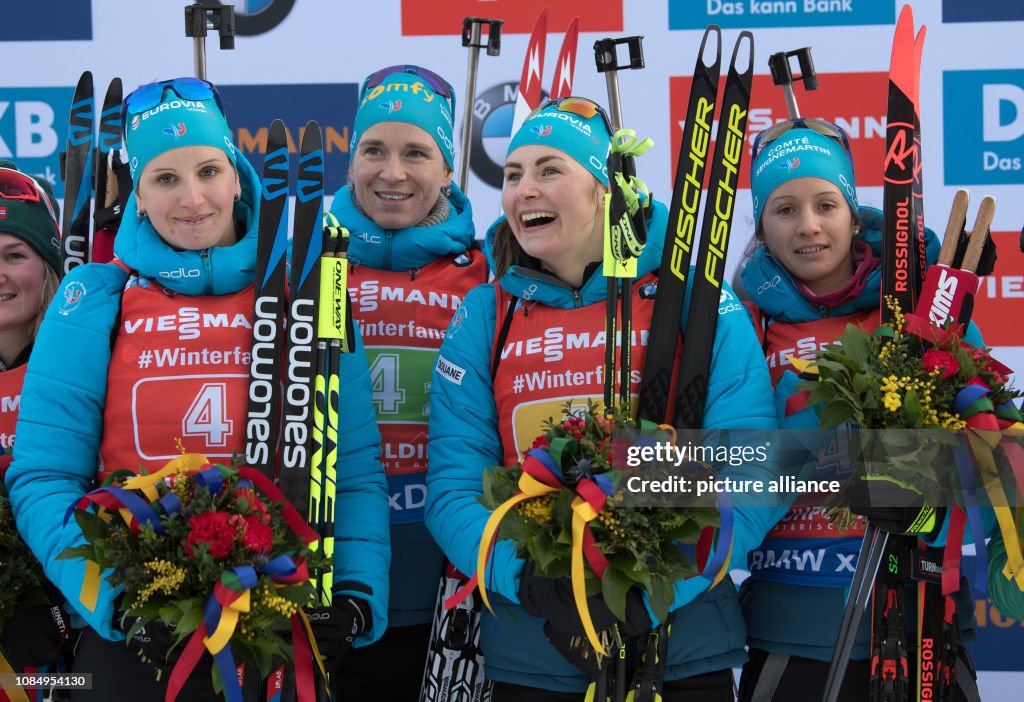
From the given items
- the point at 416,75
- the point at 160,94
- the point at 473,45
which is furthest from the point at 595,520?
the point at 473,45

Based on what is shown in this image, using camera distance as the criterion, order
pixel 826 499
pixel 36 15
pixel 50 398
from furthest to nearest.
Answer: pixel 36 15
pixel 826 499
pixel 50 398

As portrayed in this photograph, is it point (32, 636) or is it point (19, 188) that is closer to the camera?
point (32, 636)

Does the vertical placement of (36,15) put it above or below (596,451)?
above

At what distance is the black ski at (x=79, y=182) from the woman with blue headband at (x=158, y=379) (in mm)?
499

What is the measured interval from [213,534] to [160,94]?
1043 millimetres

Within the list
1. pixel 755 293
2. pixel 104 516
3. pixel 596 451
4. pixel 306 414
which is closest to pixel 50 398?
pixel 104 516

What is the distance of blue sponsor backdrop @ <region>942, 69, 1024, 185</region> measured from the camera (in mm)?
3854

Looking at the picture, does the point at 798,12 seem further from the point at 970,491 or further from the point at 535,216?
the point at 970,491

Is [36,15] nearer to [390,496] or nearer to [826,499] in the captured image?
[390,496]

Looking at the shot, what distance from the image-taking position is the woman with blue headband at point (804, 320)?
2457 mm

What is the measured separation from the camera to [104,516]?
2.07 meters

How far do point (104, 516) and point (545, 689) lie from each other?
963 mm

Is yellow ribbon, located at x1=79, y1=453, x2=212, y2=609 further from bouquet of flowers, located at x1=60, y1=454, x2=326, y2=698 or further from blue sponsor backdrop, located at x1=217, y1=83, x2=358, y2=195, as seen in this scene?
blue sponsor backdrop, located at x1=217, y1=83, x2=358, y2=195

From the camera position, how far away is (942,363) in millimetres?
2229
